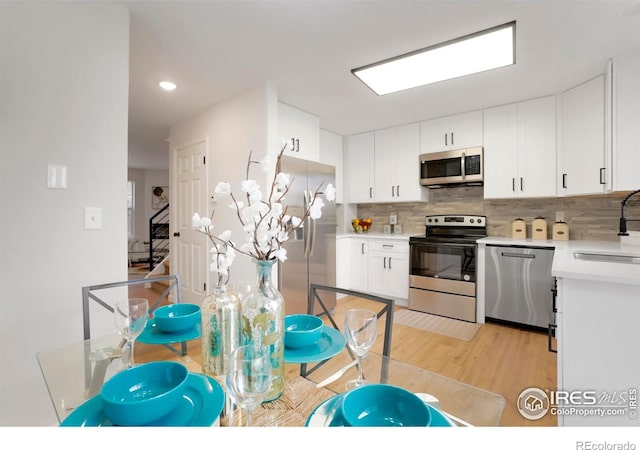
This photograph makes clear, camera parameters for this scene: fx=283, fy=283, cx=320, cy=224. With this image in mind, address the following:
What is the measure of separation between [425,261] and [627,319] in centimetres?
223

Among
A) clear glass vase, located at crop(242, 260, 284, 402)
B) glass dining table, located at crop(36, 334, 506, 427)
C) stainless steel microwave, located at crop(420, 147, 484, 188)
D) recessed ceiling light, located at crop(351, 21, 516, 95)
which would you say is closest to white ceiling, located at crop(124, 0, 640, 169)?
recessed ceiling light, located at crop(351, 21, 516, 95)

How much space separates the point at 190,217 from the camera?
142 inches

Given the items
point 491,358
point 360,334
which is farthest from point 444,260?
point 360,334

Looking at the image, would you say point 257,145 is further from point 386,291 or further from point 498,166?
point 498,166

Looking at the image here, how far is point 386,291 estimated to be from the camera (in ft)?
12.5

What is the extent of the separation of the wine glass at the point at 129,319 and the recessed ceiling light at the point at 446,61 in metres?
2.38

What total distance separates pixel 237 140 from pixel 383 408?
2.79m

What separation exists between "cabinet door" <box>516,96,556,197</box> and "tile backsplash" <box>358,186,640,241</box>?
35 centimetres

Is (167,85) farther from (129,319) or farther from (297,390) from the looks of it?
(297,390)

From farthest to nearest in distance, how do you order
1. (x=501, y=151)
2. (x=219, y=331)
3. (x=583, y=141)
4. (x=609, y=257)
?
(x=501, y=151) → (x=583, y=141) → (x=609, y=257) → (x=219, y=331)

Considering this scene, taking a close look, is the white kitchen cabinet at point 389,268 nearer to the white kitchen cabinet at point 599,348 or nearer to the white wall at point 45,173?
the white kitchen cabinet at point 599,348

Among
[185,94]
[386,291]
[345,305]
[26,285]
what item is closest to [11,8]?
[26,285]

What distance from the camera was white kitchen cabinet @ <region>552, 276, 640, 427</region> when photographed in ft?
3.96

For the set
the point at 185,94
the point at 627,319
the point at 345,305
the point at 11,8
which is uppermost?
the point at 185,94
